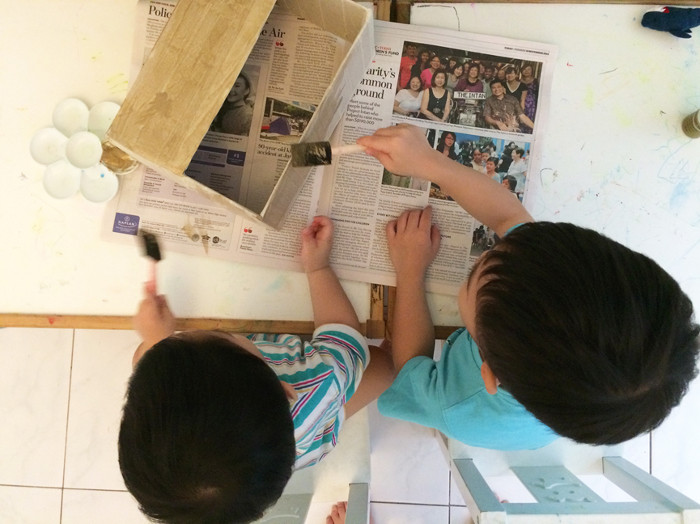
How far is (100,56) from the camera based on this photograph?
2.24ft

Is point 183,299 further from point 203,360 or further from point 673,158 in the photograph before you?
point 673,158

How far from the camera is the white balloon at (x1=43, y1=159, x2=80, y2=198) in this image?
0.66 meters

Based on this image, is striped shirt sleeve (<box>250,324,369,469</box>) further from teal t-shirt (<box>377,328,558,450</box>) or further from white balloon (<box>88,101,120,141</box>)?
white balloon (<box>88,101,120,141</box>)

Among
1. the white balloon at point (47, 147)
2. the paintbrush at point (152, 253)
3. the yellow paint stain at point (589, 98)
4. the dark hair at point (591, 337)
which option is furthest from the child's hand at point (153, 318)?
the yellow paint stain at point (589, 98)

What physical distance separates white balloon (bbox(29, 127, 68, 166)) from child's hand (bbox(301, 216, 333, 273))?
38 cm

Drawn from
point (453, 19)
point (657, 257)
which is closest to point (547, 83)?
point (453, 19)

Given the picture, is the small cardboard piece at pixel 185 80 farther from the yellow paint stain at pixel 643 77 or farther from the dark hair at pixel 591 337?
the yellow paint stain at pixel 643 77

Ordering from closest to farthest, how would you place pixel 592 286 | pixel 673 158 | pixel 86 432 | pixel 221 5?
pixel 592 286 → pixel 221 5 → pixel 673 158 → pixel 86 432

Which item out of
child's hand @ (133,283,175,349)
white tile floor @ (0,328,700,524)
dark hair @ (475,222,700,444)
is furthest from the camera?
white tile floor @ (0,328,700,524)

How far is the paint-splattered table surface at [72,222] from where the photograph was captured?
26.3 inches

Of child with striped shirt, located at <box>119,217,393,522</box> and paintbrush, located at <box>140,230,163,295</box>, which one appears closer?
child with striped shirt, located at <box>119,217,393,522</box>

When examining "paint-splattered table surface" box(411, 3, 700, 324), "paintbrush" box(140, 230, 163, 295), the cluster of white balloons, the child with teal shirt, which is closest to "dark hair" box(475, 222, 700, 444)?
the child with teal shirt

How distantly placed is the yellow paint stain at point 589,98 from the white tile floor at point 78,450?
753 millimetres

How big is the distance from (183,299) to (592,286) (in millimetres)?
541
